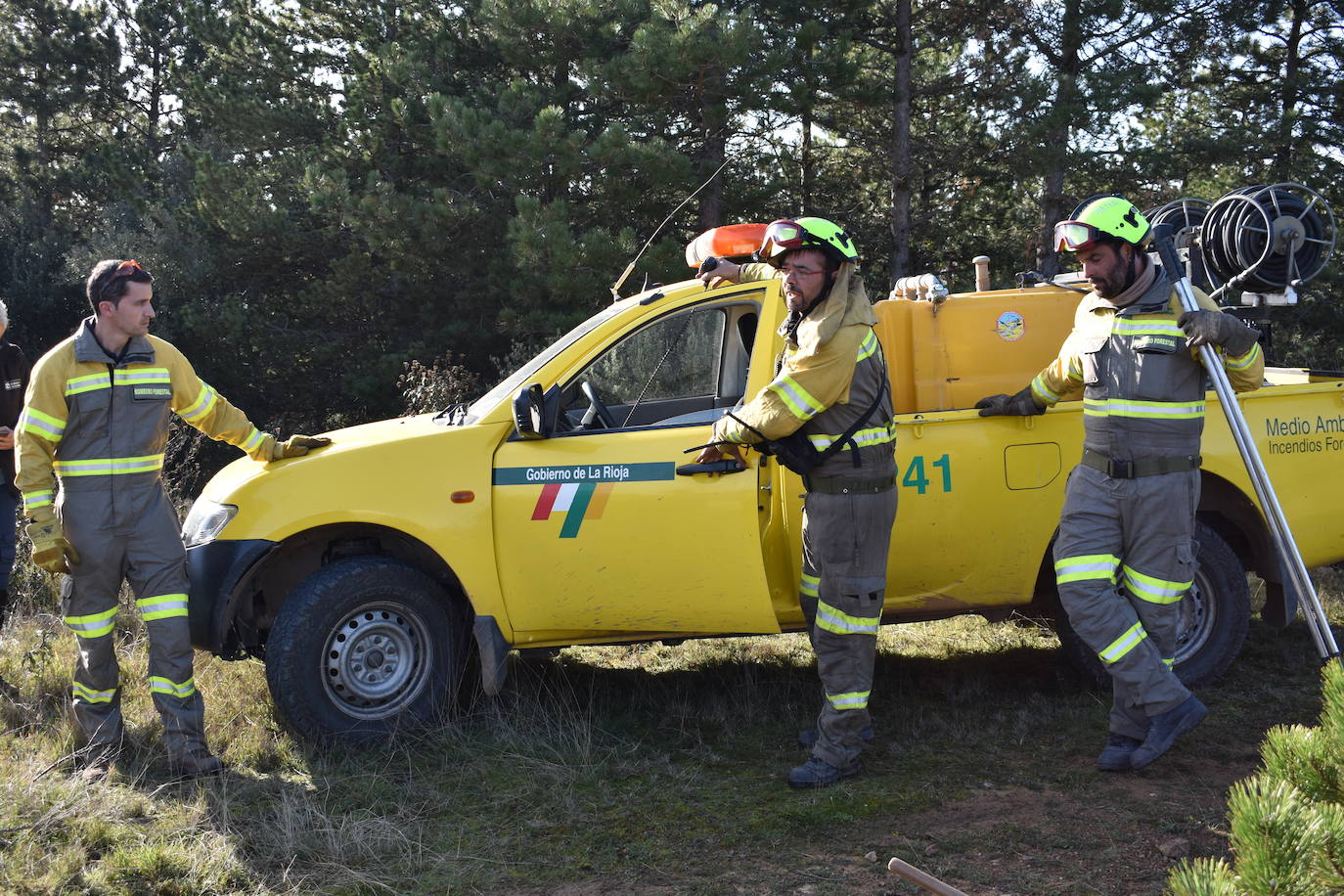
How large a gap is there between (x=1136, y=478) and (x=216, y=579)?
3555 millimetres

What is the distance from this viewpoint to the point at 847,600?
4.25 meters

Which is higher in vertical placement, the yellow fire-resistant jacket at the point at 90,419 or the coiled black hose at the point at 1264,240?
the coiled black hose at the point at 1264,240

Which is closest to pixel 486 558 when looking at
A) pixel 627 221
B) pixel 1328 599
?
pixel 1328 599

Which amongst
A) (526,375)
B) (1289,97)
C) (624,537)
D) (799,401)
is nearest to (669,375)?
(526,375)

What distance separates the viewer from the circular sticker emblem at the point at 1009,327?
501 cm

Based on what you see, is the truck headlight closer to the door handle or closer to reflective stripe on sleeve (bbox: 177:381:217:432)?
reflective stripe on sleeve (bbox: 177:381:217:432)

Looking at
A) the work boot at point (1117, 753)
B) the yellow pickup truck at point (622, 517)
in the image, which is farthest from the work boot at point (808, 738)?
the work boot at point (1117, 753)

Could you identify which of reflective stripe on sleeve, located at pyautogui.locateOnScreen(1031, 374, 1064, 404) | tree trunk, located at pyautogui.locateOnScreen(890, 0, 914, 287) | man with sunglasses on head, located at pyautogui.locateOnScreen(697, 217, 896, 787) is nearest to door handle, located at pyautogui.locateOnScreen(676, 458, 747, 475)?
Answer: man with sunglasses on head, located at pyautogui.locateOnScreen(697, 217, 896, 787)

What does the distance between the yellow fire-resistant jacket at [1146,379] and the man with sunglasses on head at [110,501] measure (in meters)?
3.61

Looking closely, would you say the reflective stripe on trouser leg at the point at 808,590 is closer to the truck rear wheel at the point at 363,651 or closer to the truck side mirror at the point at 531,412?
the truck side mirror at the point at 531,412

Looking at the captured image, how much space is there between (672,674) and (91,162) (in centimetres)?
1621

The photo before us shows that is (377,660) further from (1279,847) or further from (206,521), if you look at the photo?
(1279,847)

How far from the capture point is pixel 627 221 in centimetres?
1280

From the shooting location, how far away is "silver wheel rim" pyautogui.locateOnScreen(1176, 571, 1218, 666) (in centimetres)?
510
